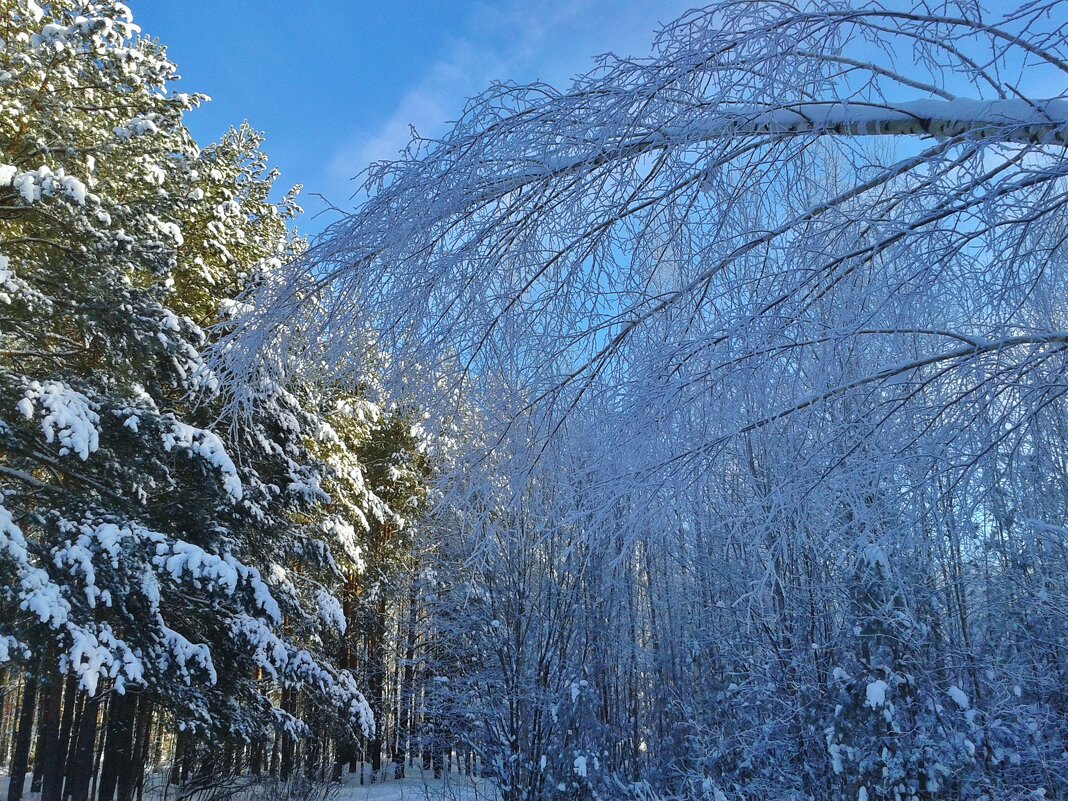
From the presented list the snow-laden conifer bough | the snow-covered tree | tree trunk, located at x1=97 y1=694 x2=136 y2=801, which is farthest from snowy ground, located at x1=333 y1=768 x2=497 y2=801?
the snow-laden conifer bough

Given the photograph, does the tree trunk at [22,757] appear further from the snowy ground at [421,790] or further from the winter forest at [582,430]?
the snowy ground at [421,790]

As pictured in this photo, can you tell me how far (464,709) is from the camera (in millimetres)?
11305

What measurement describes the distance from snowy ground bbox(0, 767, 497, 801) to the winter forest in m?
0.68

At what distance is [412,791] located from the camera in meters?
12.2

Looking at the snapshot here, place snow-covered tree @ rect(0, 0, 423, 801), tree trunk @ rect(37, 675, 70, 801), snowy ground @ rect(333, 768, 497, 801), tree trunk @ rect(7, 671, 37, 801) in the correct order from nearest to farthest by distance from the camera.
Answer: snow-covered tree @ rect(0, 0, 423, 801), tree trunk @ rect(37, 675, 70, 801), snowy ground @ rect(333, 768, 497, 801), tree trunk @ rect(7, 671, 37, 801)

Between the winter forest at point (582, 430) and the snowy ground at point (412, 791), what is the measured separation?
0.68 m

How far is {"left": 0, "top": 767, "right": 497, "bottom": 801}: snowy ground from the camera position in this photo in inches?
415

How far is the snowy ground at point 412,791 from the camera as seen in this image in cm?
1055

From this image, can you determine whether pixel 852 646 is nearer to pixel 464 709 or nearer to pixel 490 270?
pixel 490 270

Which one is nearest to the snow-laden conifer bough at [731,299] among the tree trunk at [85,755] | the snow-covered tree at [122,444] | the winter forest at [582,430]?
the winter forest at [582,430]

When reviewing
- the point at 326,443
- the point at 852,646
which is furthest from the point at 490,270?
the point at 326,443

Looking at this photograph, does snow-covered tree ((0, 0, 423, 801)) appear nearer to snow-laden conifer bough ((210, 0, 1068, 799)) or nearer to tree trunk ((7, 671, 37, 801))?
tree trunk ((7, 671, 37, 801))

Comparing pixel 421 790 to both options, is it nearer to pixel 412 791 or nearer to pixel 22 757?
pixel 412 791

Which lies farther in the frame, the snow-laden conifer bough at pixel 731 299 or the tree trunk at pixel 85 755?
the tree trunk at pixel 85 755
